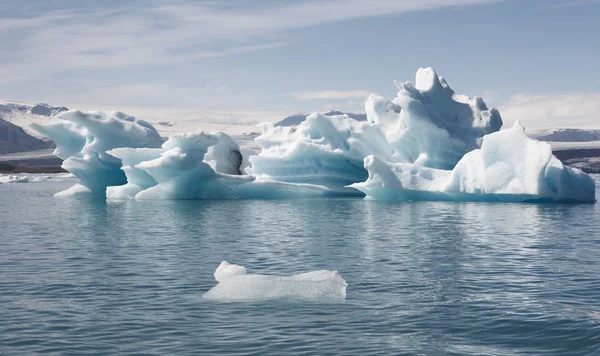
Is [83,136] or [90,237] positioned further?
[83,136]

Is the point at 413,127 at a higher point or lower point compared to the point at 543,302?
higher

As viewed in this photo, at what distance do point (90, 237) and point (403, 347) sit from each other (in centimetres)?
1321

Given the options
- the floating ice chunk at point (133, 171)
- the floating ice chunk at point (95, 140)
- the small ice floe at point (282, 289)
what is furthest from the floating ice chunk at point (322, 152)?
the small ice floe at point (282, 289)

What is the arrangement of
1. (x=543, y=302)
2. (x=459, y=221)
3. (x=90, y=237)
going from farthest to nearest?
1. (x=459, y=221)
2. (x=90, y=237)
3. (x=543, y=302)

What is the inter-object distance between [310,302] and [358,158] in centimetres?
2498

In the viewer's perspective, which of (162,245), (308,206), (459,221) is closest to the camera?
(162,245)

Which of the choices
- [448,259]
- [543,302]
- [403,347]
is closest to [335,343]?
[403,347]

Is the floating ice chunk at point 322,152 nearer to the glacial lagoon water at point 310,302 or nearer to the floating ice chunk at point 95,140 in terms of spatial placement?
the floating ice chunk at point 95,140

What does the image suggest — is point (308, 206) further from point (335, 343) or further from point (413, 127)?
point (335, 343)

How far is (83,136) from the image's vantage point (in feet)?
123

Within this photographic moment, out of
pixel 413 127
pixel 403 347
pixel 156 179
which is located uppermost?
pixel 413 127

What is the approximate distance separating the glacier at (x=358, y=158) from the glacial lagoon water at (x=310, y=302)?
169 inches

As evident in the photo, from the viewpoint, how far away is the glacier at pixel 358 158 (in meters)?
28.3

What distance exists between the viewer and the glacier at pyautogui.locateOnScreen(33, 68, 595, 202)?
28.3m
